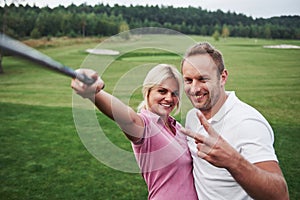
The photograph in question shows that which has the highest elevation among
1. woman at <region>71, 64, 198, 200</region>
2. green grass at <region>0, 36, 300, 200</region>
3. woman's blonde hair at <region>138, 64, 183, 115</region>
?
woman's blonde hair at <region>138, 64, 183, 115</region>

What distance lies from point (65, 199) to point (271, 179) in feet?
10.2

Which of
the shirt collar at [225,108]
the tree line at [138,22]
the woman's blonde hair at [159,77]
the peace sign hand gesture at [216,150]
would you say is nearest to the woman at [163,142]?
the woman's blonde hair at [159,77]

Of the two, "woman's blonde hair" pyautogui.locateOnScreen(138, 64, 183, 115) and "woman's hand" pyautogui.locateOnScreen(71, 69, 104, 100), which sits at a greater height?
"woman's hand" pyautogui.locateOnScreen(71, 69, 104, 100)

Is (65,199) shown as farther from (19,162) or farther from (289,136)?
(289,136)

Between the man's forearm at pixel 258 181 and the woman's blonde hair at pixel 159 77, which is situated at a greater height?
the woman's blonde hair at pixel 159 77

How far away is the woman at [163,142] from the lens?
1414 millimetres

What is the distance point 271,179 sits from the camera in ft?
3.58

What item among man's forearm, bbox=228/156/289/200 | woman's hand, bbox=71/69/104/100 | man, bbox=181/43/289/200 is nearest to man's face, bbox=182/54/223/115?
man, bbox=181/43/289/200

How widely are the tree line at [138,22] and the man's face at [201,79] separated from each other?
1710cm

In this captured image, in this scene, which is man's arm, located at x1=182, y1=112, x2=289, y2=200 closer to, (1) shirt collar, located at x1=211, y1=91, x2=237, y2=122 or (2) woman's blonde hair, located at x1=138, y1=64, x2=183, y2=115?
(1) shirt collar, located at x1=211, y1=91, x2=237, y2=122

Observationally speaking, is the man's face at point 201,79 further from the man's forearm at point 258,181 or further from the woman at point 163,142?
the man's forearm at point 258,181

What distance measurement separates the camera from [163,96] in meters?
1.60

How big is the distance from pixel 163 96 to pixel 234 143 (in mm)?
433

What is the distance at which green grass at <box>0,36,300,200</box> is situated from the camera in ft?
12.5
